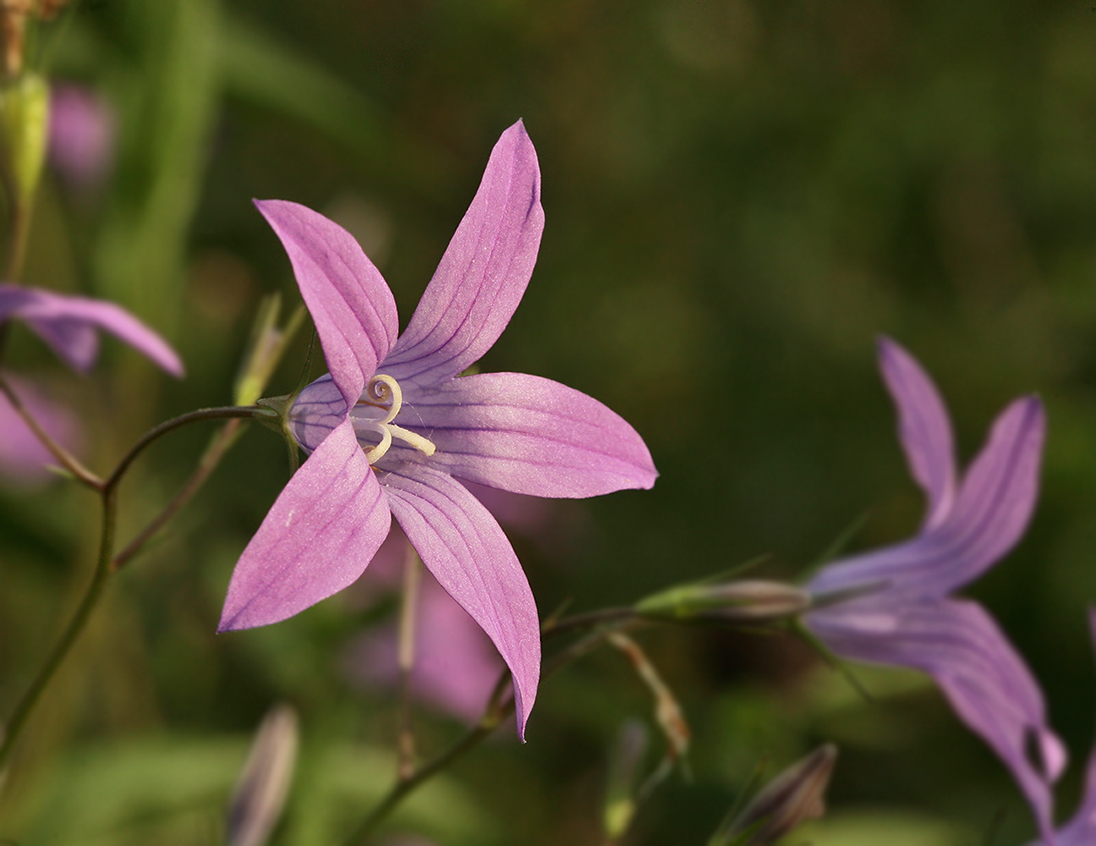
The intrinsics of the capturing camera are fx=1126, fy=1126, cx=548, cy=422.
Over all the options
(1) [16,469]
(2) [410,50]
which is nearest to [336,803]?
(1) [16,469]

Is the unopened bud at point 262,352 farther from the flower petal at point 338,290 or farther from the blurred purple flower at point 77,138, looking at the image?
the blurred purple flower at point 77,138

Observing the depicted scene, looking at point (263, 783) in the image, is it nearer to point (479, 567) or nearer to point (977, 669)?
point (479, 567)

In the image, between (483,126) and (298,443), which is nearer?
(298,443)

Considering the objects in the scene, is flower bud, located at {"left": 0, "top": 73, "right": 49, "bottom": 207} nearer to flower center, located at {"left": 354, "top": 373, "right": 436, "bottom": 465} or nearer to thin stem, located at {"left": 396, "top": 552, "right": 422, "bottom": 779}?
flower center, located at {"left": 354, "top": 373, "right": 436, "bottom": 465}

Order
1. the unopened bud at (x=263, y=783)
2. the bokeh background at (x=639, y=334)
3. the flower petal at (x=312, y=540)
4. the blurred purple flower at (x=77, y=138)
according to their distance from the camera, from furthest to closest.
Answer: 1. the blurred purple flower at (x=77, y=138)
2. the bokeh background at (x=639, y=334)
3. the unopened bud at (x=263, y=783)
4. the flower petal at (x=312, y=540)

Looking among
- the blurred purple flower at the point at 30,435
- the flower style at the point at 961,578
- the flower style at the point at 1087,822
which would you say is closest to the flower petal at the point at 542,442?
the flower style at the point at 961,578

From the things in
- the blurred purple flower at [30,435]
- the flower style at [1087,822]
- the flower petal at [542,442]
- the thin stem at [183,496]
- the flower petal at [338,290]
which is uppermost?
the flower petal at [338,290]

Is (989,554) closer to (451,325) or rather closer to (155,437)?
(451,325)
